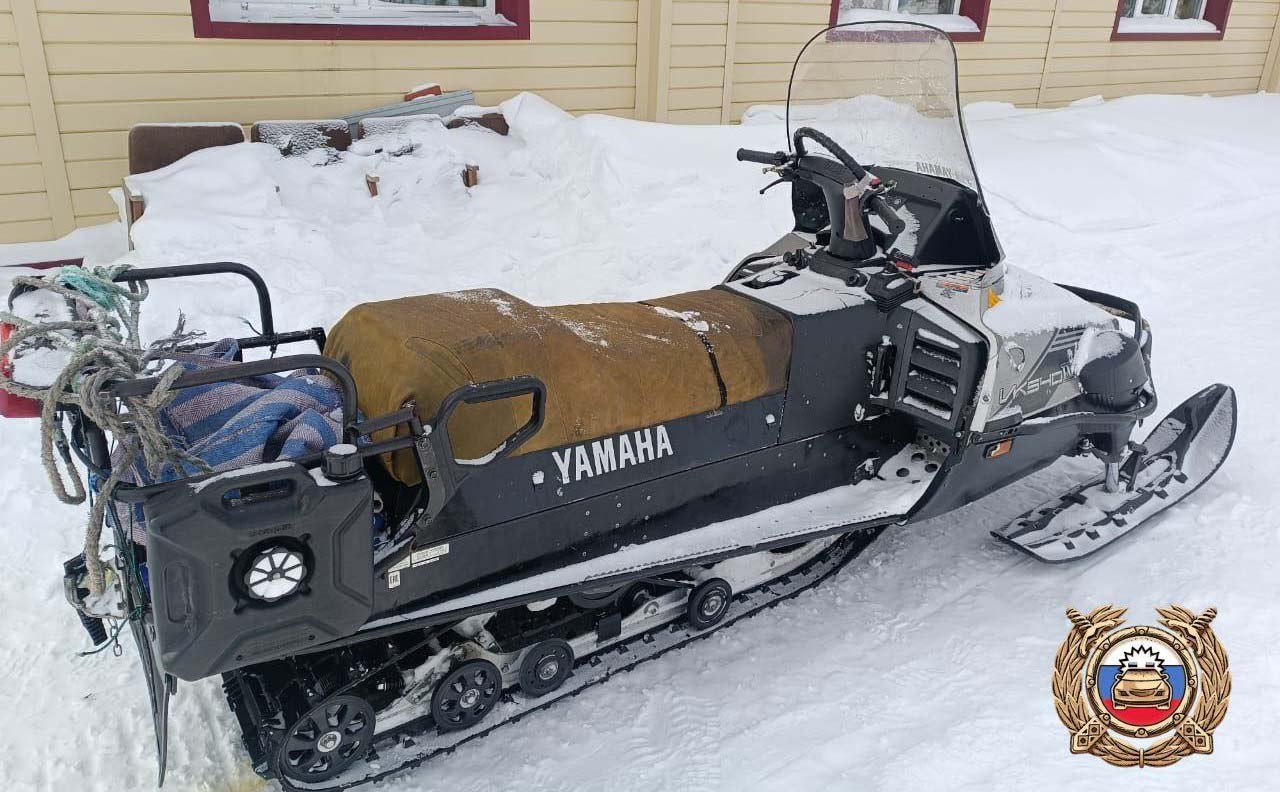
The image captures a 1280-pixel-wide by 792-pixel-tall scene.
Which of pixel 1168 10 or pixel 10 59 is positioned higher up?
pixel 1168 10

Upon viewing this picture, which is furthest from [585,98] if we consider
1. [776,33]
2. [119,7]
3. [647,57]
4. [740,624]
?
[740,624]

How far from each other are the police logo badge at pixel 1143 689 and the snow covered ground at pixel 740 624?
54 mm

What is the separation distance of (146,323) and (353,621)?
3078mm

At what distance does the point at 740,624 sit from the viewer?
324 centimetres

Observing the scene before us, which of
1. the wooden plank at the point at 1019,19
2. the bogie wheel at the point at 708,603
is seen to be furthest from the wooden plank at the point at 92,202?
the wooden plank at the point at 1019,19

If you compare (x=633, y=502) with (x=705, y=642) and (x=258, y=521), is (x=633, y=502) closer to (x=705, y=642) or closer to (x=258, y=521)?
(x=705, y=642)

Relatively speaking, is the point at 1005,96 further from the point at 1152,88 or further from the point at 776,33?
the point at 776,33

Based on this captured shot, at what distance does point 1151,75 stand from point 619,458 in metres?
12.4

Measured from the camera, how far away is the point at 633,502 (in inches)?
112

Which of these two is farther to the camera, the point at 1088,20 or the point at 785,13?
the point at 1088,20

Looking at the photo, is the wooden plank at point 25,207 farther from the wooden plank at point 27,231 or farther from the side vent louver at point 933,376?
the side vent louver at point 933,376

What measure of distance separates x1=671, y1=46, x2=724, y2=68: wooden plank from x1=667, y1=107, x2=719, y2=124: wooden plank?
1.28 feet

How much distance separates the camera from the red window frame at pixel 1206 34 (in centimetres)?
1149

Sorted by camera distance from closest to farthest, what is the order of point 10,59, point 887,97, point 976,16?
point 887,97 → point 10,59 → point 976,16
